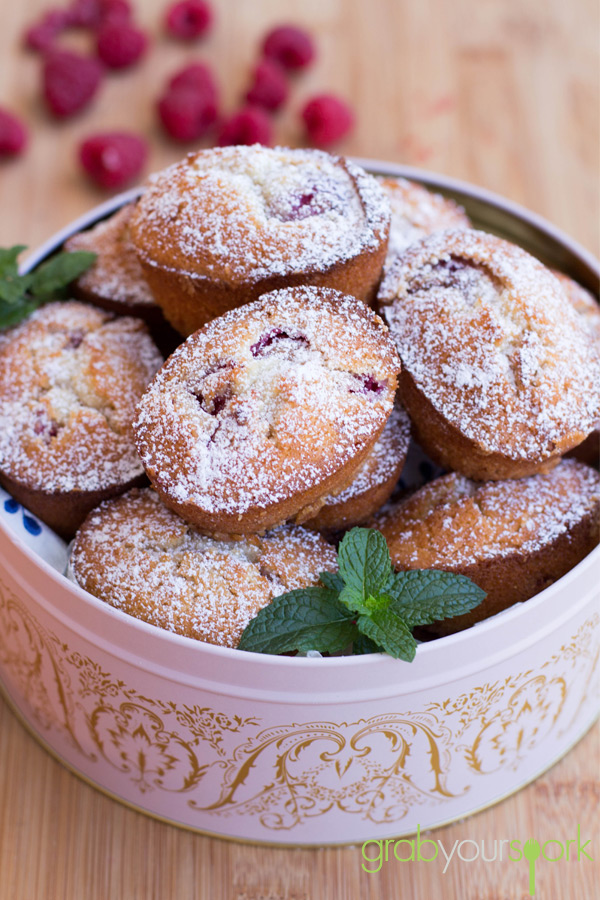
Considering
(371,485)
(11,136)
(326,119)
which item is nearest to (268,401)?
(371,485)

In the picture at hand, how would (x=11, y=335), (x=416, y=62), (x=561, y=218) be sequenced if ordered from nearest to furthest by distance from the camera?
(x=11, y=335) → (x=561, y=218) → (x=416, y=62)

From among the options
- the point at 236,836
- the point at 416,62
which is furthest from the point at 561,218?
the point at 236,836

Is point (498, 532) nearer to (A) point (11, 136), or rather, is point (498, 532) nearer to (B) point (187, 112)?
(B) point (187, 112)

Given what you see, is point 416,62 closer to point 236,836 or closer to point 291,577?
point 291,577

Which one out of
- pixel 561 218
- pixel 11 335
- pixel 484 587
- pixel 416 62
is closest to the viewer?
pixel 484 587

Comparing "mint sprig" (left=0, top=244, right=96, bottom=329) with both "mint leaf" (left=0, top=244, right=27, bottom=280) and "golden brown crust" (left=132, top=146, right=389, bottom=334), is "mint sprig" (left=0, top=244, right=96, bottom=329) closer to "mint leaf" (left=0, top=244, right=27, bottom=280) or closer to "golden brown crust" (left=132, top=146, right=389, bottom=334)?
"mint leaf" (left=0, top=244, right=27, bottom=280)
